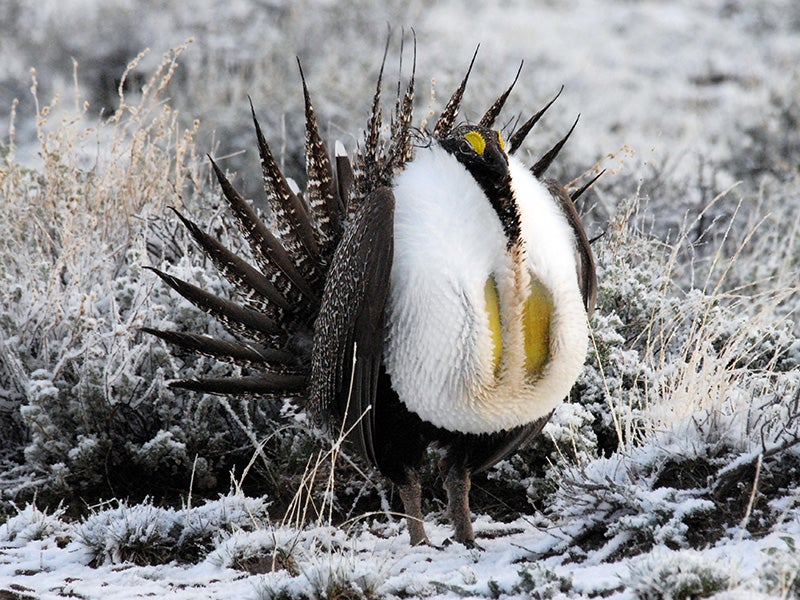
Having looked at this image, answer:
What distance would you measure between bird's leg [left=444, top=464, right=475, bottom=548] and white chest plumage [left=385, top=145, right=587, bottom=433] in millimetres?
273

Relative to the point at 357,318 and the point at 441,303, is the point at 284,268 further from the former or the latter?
the point at 441,303

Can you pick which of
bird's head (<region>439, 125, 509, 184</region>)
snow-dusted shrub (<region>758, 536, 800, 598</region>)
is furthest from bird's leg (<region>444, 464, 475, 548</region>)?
snow-dusted shrub (<region>758, 536, 800, 598</region>)

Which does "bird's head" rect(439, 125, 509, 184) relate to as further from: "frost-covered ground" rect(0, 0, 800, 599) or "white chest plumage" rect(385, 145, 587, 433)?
"frost-covered ground" rect(0, 0, 800, 599)

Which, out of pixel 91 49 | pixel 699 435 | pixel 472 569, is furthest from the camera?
pixel 91 49

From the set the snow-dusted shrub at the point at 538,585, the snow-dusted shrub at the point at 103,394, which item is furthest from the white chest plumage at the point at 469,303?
the snow-dusted shrub at the point at 103,394

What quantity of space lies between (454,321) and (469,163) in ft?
1.25

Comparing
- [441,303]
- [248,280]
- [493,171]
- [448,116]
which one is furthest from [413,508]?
[448,116]

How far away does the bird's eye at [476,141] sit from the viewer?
91.4 inches

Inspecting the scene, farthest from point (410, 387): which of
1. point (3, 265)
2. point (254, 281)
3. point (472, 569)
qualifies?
point (3, 265)

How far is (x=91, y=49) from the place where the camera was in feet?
27.6

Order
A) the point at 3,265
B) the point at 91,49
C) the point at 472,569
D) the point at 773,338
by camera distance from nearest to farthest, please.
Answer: the point at 472,569, the point at 773,338, the point at 3,265, the point at 91,49

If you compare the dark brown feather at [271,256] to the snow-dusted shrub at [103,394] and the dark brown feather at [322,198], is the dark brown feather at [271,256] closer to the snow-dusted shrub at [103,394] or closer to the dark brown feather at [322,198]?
the dark brown feather at [322,198]

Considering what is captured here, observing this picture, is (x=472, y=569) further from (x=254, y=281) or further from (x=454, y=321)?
(x=254, y=281)

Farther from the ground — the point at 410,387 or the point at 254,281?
the point at 254,281
